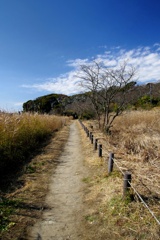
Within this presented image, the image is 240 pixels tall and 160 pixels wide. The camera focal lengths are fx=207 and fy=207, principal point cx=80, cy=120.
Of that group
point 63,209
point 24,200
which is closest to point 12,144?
point 24,200

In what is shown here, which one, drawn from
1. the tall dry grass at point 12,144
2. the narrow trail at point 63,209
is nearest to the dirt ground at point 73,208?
the narrow trail at point 63,209

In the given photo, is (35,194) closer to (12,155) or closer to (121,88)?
(12,155)

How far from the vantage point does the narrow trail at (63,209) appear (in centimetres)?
329

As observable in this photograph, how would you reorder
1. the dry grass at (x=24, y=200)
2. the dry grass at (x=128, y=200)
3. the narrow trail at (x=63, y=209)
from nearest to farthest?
the dry grass at (x=128, y=200), the narrow trail at (x=63, y=209), the dry grass at (x=24, y=200)

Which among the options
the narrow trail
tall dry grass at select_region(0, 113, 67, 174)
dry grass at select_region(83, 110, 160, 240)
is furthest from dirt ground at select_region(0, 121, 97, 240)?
tall dry grass at select_region(0, 113, 67, 174)

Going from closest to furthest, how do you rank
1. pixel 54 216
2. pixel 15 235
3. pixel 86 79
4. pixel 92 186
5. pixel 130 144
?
pixel 15 235 < pixel 54 216 < pixel 92 186 < pixel 130 144 < pixel 86 79

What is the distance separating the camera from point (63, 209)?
410 cm

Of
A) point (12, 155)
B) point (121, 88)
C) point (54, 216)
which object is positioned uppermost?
point (121, 88)

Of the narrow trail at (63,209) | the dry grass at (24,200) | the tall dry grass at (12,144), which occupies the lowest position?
the narrow trail at (63,209)

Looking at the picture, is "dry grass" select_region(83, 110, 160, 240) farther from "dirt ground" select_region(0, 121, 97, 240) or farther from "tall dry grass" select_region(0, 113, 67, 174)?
"tall dry grass" select_region(0, 113, 67, 174)

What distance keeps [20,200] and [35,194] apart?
0.41 m

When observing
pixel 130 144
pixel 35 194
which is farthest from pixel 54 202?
pixel 130 144

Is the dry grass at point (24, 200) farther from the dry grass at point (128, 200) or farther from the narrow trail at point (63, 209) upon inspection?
the dry grass at point (128, 200)

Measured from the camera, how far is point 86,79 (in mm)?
14344
